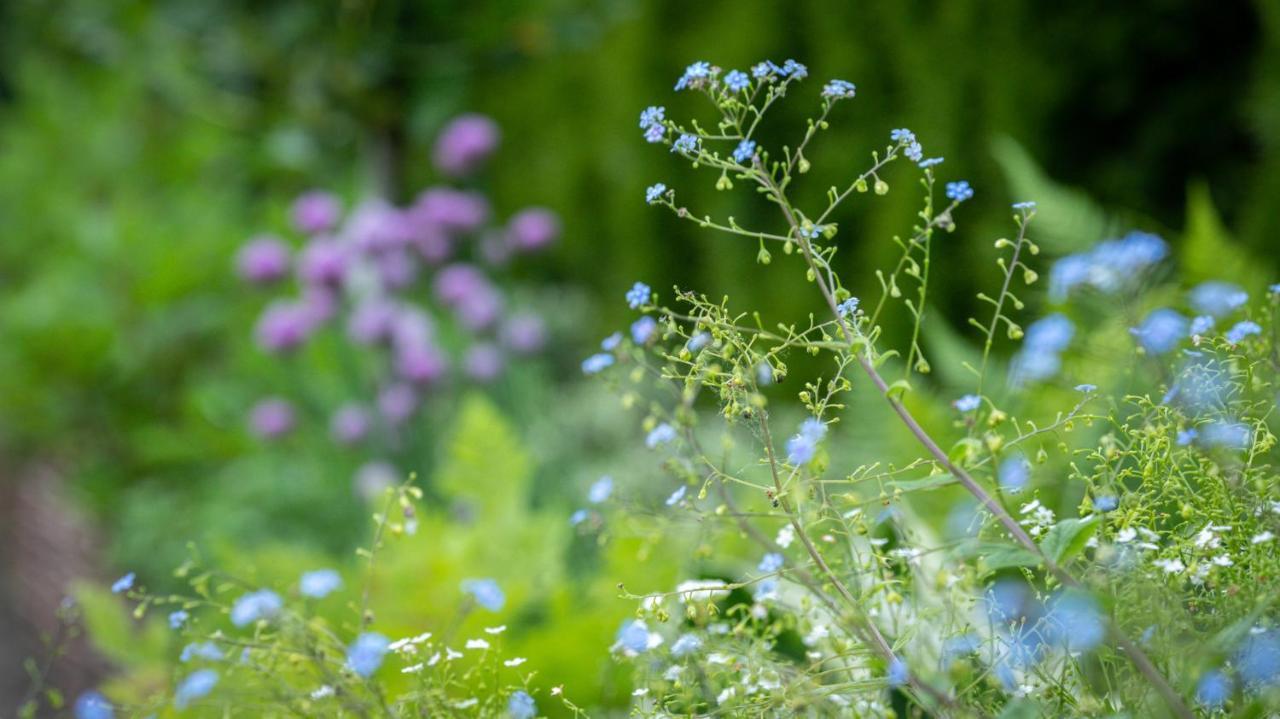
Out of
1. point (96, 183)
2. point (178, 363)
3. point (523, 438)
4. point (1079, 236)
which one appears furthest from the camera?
point (96, 183)

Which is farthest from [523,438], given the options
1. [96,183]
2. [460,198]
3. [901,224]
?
[96,183]

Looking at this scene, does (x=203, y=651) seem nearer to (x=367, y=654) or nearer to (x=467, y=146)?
(x=367, y=654)

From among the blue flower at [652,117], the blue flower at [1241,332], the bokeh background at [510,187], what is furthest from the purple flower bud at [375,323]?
the blue flower at [1241,332]

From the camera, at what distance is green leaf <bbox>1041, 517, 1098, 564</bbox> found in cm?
56

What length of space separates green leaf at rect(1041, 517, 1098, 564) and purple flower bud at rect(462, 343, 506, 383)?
72.4 inches

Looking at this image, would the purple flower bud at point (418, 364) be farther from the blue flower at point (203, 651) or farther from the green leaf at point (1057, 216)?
the blue flower at point (203, 651)

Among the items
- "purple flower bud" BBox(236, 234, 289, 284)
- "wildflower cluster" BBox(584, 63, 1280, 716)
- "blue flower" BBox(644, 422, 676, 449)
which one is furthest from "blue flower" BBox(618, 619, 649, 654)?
"purple flower bud" BBox(236, 234, 289, 284)

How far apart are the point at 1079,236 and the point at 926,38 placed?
79cm

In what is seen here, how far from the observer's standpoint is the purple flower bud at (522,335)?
2.39 m

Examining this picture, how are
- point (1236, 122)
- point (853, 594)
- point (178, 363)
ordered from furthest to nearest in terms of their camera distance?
point (178, 363) → point (1236, 122) → point (853, 594)

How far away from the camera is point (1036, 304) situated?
5.61 ft

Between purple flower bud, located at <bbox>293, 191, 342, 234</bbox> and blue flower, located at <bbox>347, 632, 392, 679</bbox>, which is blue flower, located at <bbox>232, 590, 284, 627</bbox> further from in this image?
purple flower bud, located at <bbox>293, 191, 342, 234</bbox>

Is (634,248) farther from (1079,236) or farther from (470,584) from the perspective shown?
(470,584)

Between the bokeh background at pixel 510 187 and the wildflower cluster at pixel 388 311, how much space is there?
0.11 metres
